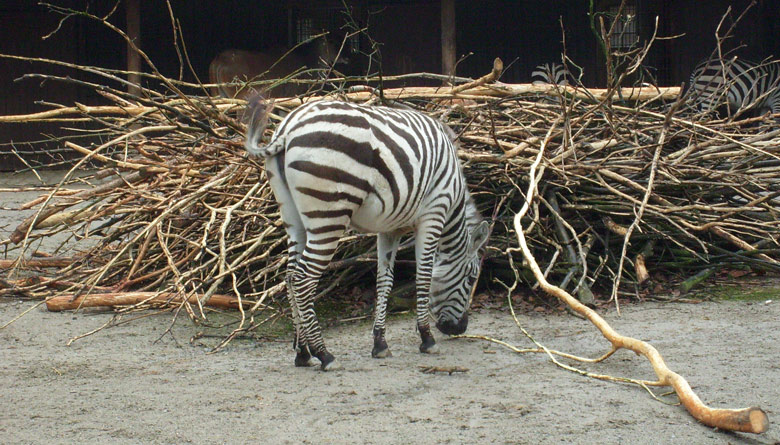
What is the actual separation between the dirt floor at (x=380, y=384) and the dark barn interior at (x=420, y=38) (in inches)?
380

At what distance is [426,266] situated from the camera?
5.04m

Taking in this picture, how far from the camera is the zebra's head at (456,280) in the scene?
17.2 ft

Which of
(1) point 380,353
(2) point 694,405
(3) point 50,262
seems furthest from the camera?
(3) point 50,262

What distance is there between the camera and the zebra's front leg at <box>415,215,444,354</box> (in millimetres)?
4949

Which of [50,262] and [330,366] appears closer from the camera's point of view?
[330,366]

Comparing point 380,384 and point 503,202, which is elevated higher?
point 503,202

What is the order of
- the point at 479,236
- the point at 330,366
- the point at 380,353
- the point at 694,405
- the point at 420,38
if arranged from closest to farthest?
the point at 694,405
the point at 330,366
the point at 380,353
the point at 479,236
the point at 420,38

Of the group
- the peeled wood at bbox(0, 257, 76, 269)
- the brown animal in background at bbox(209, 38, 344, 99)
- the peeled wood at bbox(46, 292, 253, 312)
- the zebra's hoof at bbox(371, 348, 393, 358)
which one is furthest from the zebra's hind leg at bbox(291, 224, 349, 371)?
the brown animal in background at bbox(209, 38, 344, 99)

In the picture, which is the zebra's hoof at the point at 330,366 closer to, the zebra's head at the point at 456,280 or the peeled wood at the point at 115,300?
the zebra's head at the point at 456,280

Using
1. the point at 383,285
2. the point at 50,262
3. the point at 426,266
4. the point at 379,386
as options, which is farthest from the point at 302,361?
the point at 50,262

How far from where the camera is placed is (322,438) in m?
3.48

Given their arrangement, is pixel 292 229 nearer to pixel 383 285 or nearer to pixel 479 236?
pixel 383 285

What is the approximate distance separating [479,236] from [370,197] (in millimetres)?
1214

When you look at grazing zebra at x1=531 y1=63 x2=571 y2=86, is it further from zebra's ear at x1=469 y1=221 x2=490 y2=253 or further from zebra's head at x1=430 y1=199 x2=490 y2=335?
zebra's head at x1=430 y1=199 x2=490 y2=335
